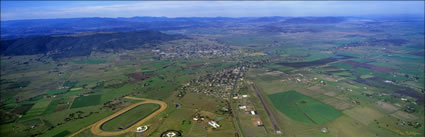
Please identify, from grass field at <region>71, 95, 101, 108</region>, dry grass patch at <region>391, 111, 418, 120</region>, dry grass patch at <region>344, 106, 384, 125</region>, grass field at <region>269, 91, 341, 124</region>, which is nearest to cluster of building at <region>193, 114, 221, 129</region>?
grass field at <region>269, 91, 341, 124</region>

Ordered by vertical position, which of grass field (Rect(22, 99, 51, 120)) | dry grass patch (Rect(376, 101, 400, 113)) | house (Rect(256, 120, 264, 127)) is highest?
grass field (Rect(22, 99, 51, 120))

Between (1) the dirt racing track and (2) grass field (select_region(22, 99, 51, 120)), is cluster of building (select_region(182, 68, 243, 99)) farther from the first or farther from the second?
(2) grass field (select_region(22, 99, 51, 120))

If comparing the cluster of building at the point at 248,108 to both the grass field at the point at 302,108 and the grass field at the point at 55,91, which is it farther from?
the grass field at the point at 55,91

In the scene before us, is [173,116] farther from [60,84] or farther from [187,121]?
[60,84]

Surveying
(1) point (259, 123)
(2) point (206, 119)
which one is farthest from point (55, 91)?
(1) point (259, 123)

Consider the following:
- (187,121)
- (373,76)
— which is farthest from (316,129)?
(373,76)

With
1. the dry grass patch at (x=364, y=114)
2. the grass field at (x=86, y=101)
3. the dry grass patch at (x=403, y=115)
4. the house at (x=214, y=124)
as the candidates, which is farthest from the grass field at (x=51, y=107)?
the dry grass patch at (x=403, y=115)

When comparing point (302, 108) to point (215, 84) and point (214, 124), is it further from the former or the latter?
point (215, 84)
